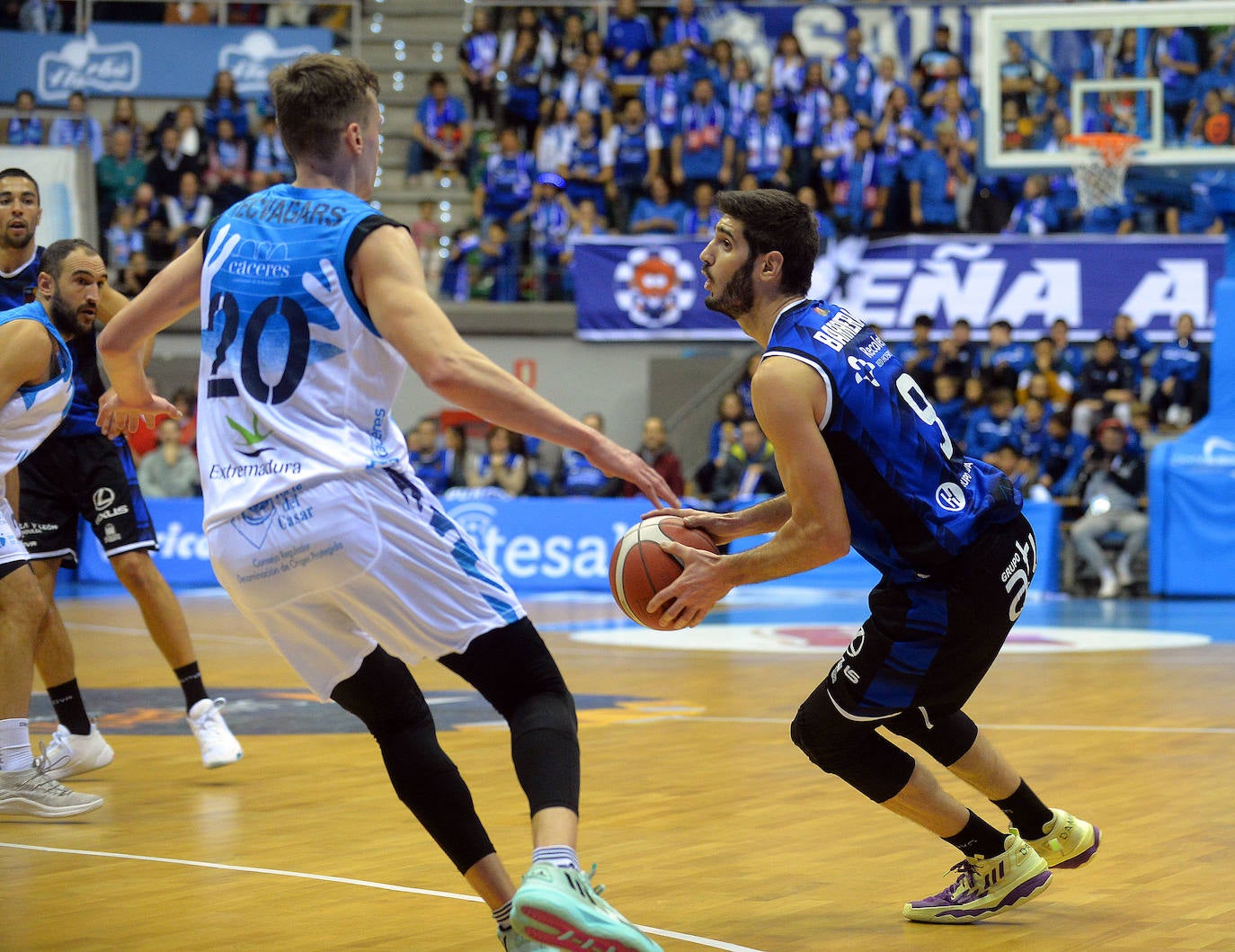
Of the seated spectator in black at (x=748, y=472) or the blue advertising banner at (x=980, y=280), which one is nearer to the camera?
the seated spectator in black at (x=748, y=472)

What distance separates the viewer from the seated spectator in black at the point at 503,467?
1673cm

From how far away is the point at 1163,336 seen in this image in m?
18.1

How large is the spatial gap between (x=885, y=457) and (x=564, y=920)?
1.51 meters

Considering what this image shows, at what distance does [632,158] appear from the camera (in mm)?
20609

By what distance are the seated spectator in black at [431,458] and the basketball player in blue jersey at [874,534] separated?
12.8 m

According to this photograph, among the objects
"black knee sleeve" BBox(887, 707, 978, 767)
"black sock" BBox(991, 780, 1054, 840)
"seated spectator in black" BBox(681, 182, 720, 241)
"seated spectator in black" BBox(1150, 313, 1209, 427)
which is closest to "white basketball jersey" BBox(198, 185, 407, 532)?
"black knee sleeve" BBox(887, 707, 978, 767)

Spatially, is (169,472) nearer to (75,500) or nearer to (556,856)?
(75,500)

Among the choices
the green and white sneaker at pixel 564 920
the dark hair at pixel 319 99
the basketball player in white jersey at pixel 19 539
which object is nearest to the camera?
the green and white sneaker at pixel 564 920

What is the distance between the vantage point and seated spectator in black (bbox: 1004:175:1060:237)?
747 inches

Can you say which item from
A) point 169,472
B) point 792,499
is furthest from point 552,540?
point 792,499

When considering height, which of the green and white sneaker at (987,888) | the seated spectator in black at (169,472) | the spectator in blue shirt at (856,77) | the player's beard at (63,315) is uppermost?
the spectator in blue shirt at (856,77)

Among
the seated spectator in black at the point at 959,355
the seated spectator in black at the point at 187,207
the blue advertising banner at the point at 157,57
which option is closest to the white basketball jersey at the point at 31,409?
the seated spectator in black at the point at 959,355

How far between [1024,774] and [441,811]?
11.5ft

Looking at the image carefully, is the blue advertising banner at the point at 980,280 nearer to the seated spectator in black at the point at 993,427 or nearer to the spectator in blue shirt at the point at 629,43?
the seated spectator in black at the point at 993,427
